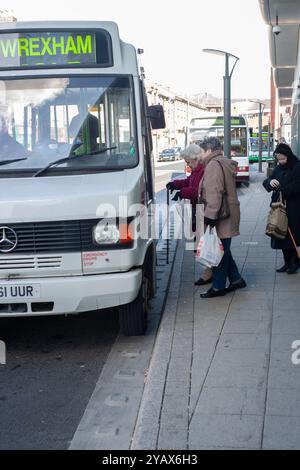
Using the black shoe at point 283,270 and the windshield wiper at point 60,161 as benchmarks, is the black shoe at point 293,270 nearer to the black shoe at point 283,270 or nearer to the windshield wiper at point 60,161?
the black shoe at point 283,270

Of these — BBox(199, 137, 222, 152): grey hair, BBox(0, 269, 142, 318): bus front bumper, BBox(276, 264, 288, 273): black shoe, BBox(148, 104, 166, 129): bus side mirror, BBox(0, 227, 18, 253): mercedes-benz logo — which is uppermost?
BBox(148, 104, 166, 129): bus side mirror

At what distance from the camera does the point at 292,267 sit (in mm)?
8320

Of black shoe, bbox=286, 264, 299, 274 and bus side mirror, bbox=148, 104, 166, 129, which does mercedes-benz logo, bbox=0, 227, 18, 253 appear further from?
black shoe, bbox=286, 264, 299, 274

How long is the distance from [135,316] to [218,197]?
5.37 feet

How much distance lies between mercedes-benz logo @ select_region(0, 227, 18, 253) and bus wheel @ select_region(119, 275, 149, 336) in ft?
4.11

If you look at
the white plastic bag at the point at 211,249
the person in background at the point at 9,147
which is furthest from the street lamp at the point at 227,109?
the person in background at the point at 9,147

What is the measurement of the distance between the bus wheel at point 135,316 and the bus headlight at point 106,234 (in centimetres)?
76

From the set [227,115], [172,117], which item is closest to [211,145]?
[227,115]

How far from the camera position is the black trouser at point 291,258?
8.32 metres

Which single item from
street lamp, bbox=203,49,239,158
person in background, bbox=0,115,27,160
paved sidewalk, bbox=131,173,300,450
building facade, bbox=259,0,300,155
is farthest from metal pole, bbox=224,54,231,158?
person in background, bbox=0,115,27,160

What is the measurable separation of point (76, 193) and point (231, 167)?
2.27m

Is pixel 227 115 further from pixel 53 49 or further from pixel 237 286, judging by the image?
pixel 53 49

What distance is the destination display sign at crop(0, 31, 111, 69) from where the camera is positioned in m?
5.99

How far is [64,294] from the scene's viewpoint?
5.27 m
